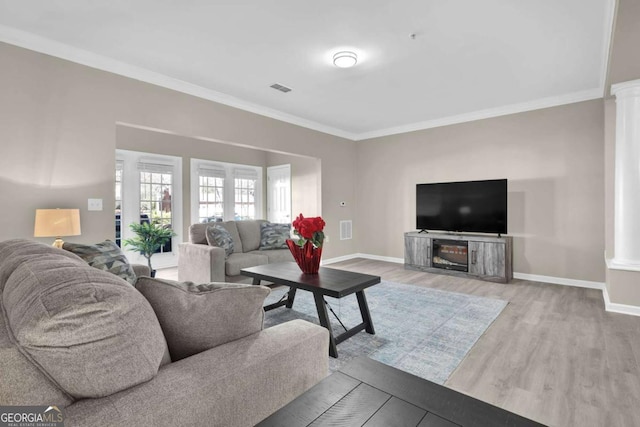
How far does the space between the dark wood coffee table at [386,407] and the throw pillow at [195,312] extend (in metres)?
0.38

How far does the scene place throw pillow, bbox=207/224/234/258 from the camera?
4.14 m

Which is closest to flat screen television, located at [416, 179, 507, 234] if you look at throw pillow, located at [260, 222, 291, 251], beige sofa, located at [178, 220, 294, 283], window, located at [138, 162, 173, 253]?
throw pillow, located at [260, 222, 291, 251]

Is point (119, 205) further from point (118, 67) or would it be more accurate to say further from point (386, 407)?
point (386, 407)

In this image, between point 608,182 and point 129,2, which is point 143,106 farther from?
point 608,182

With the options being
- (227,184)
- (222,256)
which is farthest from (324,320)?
(227,184)

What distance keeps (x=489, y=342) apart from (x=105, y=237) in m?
3.92

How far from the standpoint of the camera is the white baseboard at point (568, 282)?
332 centimetres

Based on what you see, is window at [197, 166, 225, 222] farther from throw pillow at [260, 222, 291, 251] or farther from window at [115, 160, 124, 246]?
throw pillow at [260, 222, 291, 251]

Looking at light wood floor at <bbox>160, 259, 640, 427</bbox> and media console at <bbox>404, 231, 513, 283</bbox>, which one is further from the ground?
media console at <bbox>404, 231, 513, 283</bbox>

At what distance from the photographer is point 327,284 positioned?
255 cm

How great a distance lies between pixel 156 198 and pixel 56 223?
3276mm

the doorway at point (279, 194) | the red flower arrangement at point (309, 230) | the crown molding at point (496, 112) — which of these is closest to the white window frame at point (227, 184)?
the doorway at point (279, 194)

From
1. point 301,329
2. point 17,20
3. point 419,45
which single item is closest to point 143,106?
point 17,20

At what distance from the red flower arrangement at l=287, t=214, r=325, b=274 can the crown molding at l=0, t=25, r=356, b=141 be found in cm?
250
